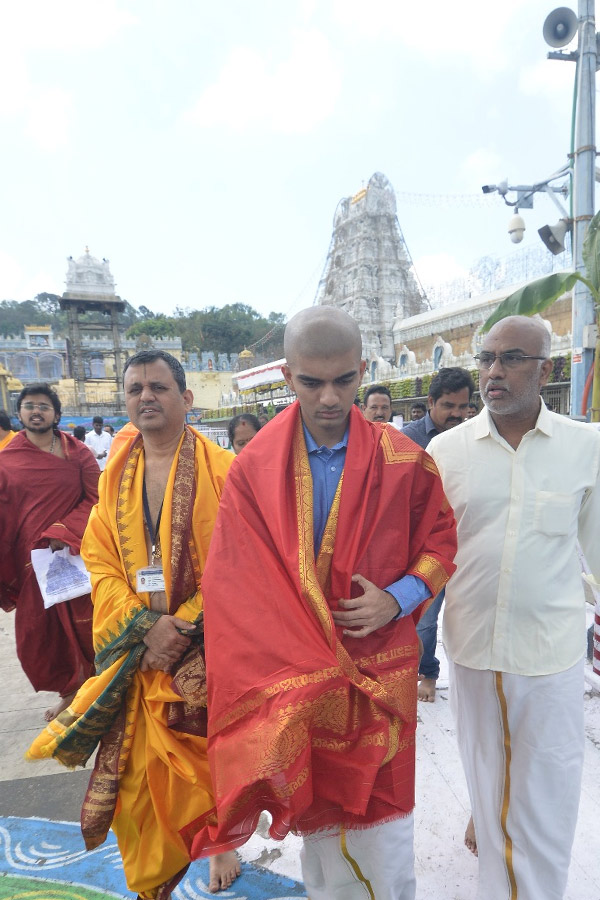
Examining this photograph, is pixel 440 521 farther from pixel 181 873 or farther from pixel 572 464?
pixel 181 873

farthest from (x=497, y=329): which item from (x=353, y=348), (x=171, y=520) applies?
(x=171, y=520)

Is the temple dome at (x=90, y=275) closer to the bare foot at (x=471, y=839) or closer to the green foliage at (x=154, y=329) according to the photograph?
the green foliage at (x=154, y=329)

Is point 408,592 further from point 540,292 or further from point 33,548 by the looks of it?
point 540,292

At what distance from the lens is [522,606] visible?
173 centimetres

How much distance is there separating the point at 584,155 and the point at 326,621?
270 inches

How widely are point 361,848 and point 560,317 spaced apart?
740 inches

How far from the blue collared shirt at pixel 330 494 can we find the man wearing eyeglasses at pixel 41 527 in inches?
85.6

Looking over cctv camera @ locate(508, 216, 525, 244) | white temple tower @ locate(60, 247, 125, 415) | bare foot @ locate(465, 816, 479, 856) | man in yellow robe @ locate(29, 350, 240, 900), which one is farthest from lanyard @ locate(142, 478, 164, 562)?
white temple tower @ locate(60, 247, 125, 415)

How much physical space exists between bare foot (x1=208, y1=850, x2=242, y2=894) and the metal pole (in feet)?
20.9

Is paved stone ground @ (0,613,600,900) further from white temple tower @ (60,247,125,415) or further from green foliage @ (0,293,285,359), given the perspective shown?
green foliage @ (0,293,285,359)

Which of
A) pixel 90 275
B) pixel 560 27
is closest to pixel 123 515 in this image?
pixel 560 27

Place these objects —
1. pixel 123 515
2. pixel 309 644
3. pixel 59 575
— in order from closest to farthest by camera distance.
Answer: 1. pixel 309 644
2. pixel 123 515
3. pixel 59 575

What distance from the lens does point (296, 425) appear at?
5.28ft

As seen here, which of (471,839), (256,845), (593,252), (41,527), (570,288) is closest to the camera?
(471,839)
